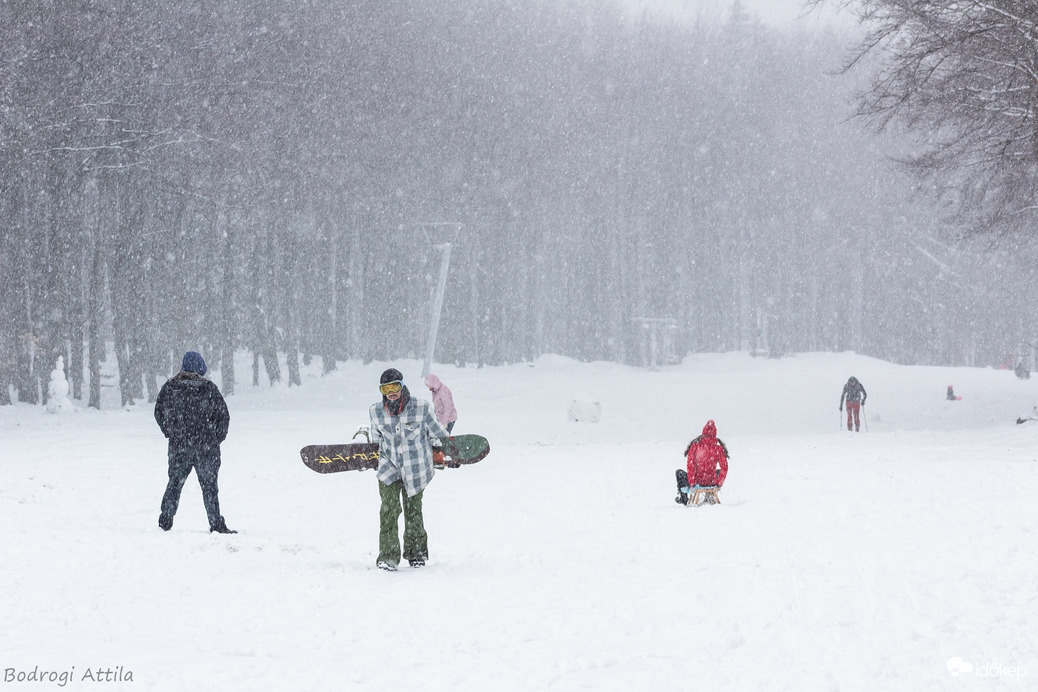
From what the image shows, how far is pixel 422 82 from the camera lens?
36375 millimetres

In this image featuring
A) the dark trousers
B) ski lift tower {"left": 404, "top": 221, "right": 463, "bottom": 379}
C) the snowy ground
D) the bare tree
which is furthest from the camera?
ski lift tower {"left": 404, "top": 221, "right": 463, "bottom": 379}

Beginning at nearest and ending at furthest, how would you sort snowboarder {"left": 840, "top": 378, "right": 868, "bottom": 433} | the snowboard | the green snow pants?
the green snow pants → the snowboard → snowboarder {"left": 840, "top": 378, "right": 868, "bottom": 433}

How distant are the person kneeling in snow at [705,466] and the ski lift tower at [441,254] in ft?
81.4

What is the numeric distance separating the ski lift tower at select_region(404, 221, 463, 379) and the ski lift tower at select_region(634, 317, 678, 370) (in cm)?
1364

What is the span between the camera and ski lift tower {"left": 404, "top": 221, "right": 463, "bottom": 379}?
3709cm

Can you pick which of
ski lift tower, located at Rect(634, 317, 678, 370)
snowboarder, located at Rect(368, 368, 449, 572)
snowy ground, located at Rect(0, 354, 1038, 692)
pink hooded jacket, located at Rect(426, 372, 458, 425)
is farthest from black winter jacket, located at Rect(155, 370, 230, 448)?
ski lift tower, located at Rect(634, 317, 678, 370)

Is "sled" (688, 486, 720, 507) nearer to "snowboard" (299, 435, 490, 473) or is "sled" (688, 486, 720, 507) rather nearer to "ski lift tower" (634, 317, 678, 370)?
"snowboard" (299, 435, 490, 473)

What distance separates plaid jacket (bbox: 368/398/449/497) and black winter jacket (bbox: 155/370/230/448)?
206cm

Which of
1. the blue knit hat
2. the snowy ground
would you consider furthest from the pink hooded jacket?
the blue knit hat

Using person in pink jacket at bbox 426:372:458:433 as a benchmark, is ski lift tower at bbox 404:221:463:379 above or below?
above

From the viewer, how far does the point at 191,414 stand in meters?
9.48

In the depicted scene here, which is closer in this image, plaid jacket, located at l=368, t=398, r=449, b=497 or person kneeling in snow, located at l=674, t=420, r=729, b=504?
plaid jacket, located at l=368, t=398, r=449, b=497

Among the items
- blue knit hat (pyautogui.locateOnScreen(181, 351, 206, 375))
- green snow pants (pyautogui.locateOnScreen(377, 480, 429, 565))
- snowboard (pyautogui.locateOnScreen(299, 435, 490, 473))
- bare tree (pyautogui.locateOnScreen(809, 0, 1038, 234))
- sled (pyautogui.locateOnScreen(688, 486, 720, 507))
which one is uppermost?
bare tree (pyautogui.locateOnScreen(809, 0, 1038, 234))

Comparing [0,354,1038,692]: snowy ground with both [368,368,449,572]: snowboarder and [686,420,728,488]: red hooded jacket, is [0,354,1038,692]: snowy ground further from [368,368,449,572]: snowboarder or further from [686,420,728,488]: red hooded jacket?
[686,420,728,488]: red hooded jacket
